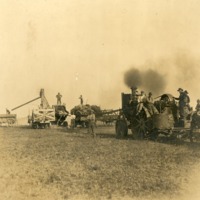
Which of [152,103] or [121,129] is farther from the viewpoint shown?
[121,129]

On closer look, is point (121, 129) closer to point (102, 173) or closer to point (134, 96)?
point (134, 96)

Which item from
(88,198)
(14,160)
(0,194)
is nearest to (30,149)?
(14,160)

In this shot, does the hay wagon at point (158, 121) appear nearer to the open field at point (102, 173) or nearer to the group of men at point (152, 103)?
the group of men at point (152, 103)

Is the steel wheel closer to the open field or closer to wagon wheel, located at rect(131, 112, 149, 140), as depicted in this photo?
wagon wheel, located at rect(131, 112, 149, 140)

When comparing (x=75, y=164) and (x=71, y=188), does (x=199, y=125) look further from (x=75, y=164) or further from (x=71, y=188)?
(x=71, y=188)

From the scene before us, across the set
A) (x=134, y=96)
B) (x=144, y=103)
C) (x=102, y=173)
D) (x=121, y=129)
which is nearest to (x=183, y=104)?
(x=144, y=103)
